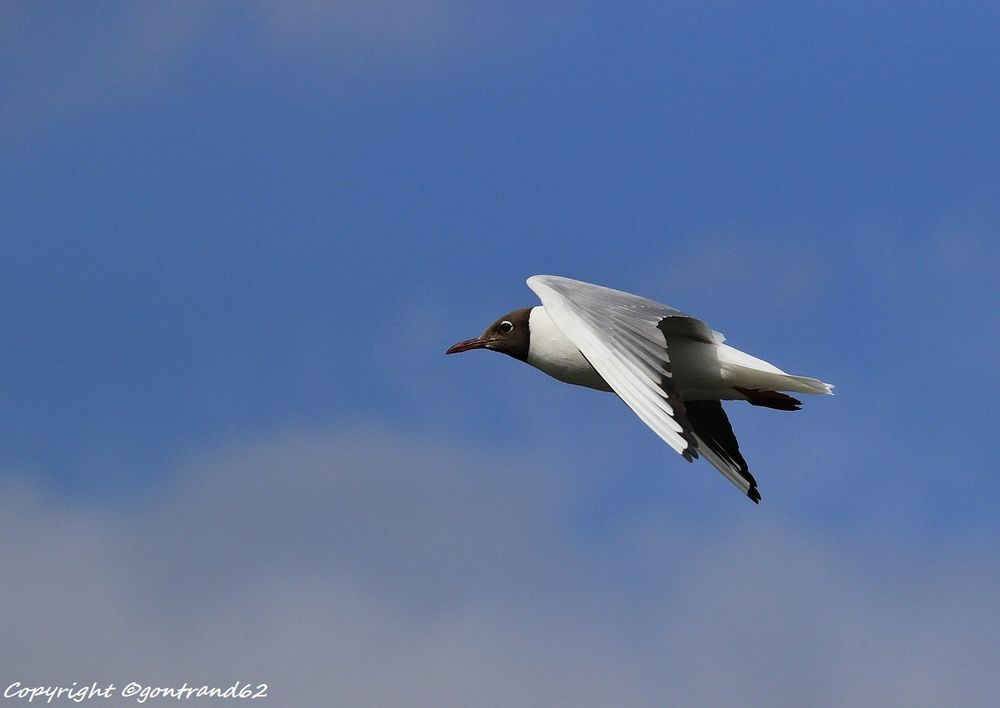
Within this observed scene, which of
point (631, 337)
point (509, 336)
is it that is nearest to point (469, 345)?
point (509, 336)

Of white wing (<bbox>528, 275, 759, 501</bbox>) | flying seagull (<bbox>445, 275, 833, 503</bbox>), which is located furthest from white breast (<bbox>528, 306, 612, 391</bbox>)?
white wing (<bbox>528, 275, 759, 501</bbox>)

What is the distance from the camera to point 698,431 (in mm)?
14914

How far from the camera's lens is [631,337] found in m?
12.1

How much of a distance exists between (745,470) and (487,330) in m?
2.93

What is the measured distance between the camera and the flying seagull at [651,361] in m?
11.5

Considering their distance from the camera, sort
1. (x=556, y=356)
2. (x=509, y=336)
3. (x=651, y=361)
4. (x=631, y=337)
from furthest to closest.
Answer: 1. (x=509, y=336)
2. (x=556, y=356)
3. (x=631, y=337)
4. (x=651, y=361)

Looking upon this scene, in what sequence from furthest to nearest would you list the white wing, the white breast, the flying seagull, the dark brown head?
the dark brown head → the white breast → the flying seagull → the white wing

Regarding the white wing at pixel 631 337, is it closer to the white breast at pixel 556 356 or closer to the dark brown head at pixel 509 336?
the white breast at pixel 556 356

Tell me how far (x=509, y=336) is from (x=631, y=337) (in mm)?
2957

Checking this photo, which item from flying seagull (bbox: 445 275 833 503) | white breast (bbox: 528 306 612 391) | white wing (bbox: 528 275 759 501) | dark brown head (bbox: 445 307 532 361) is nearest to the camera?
white wing (bbox: 528 275 759 501)

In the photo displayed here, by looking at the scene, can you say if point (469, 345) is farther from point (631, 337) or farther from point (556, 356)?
point (631, 337)

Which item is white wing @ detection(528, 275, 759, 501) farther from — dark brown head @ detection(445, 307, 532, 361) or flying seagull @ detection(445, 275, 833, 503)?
dark brown head @ detection(445, 307, 532, 361)

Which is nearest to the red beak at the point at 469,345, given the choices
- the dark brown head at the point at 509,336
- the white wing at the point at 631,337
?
the dark brown head at the point at 509,336

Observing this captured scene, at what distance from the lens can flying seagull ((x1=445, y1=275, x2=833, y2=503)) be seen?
11484 mm
